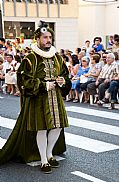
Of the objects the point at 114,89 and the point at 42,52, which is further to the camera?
the point at 114,89

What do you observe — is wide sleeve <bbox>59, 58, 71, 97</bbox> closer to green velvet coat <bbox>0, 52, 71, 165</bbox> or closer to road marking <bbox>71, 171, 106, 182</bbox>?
green velvet coat <bbox>0, 52, 71, 165</bbox>

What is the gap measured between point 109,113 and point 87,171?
4000 millimetres

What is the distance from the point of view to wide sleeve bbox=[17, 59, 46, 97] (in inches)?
183

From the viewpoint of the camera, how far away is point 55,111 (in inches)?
189

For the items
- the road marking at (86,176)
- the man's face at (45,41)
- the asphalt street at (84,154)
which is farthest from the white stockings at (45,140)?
the man's face at (45,41)

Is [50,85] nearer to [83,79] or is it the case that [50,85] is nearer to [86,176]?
[86,176]

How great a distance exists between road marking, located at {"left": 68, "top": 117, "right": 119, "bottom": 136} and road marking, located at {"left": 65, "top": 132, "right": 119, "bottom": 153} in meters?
0.62

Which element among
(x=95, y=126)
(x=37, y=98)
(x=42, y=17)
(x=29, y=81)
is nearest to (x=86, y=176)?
(x=37, y=98)

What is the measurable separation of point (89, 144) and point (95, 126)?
53.1 inches

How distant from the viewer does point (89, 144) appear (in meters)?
6.10

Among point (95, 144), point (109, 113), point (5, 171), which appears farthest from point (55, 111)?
point (109, 113)

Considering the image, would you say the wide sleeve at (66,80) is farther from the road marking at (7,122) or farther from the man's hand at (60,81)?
the road marking at (7,122)

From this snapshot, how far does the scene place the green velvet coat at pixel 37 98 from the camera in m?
4.71

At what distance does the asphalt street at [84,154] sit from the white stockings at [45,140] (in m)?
0.22
